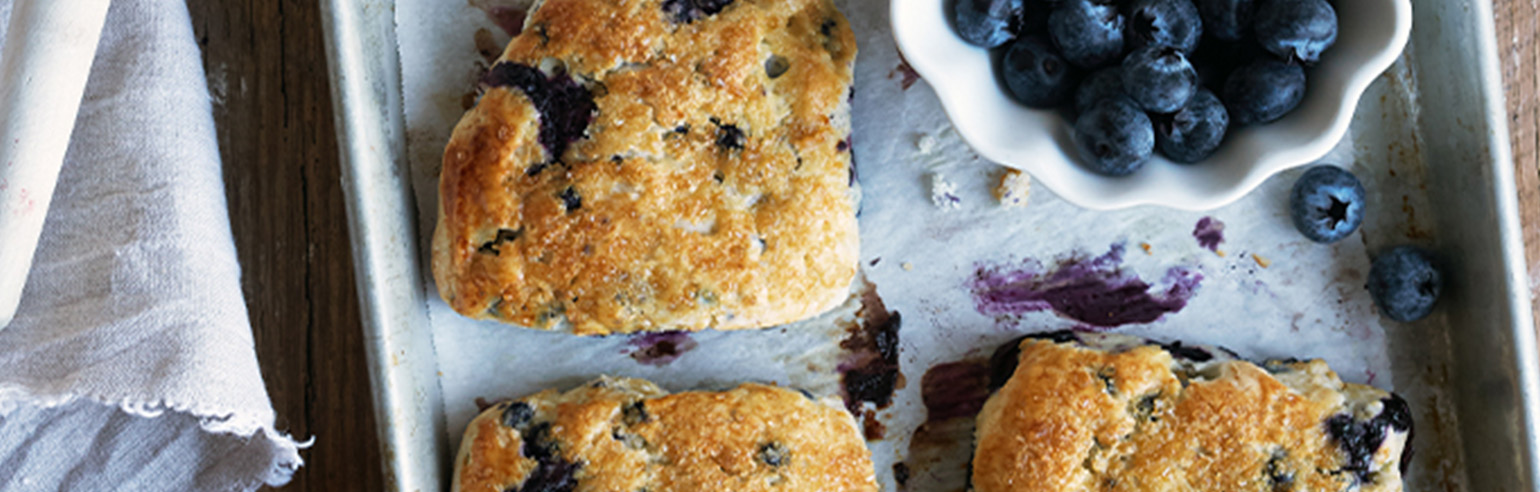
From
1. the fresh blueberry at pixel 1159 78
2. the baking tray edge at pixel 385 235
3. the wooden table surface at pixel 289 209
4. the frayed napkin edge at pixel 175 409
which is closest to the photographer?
the fresh blueberry at pixel 1159 78

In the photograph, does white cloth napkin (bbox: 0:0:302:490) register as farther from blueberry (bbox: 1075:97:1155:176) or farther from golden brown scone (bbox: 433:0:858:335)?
blueberry (bbox: 1075:97:1155:176)

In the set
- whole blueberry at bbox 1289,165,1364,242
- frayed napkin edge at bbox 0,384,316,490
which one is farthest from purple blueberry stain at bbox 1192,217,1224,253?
frayed napkin edge at bbox 0,384,316,490

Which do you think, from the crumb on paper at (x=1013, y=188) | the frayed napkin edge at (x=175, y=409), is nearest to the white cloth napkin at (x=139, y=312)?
the frayed napkin edge at (x=175, y=409)

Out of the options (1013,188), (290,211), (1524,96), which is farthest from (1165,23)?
(290,211)

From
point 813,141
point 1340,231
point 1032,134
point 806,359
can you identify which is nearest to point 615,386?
point 806,359

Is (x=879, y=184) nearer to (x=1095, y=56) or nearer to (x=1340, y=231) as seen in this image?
(x=1095, y=56)

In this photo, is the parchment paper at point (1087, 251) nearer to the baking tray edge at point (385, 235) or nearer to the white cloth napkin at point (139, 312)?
the baking tray edge at point (385, 235)

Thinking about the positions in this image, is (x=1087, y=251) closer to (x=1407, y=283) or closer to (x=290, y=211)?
(x=1407, y=283)
